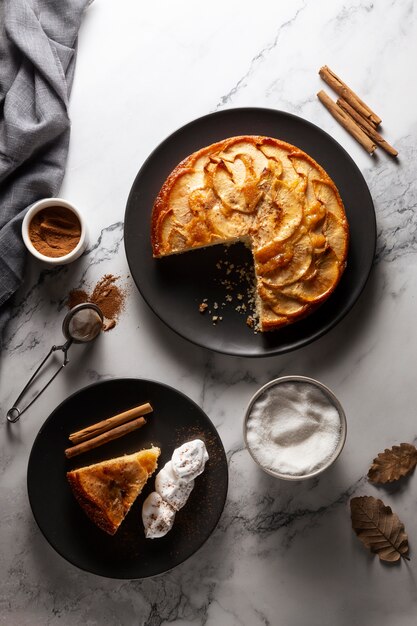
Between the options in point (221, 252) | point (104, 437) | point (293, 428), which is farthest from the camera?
point (221, 252)

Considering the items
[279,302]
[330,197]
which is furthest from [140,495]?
[330,197]

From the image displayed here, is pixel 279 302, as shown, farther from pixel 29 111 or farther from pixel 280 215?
pixel 29 111

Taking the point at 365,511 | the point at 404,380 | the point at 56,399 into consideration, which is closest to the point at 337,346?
the point at 404,380

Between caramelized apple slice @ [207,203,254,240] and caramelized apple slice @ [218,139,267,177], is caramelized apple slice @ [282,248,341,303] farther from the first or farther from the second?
caramelized apple slice @ [218,139,267,177]

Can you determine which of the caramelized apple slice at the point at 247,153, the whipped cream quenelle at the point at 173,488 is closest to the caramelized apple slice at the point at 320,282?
the caramelized apple slice at the point at 247,153

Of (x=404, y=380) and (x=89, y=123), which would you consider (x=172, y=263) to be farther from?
(x=404, y=380)

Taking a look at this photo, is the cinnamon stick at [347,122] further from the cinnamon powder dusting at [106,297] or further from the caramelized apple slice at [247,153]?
the cinnamon powder dusting at [106,297]

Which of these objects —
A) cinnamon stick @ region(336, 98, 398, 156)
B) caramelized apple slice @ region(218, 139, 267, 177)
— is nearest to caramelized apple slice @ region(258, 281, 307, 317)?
caramelized apple slice @ region(218, 139, 267, 177)

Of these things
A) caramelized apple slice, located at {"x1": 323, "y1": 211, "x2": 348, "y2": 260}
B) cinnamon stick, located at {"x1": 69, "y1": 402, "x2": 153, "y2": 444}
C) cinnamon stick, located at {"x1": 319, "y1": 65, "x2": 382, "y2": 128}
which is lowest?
cinnamon stick, located at {"x1": 69, "y1": 402, "x2": 153, "y2": 444}
